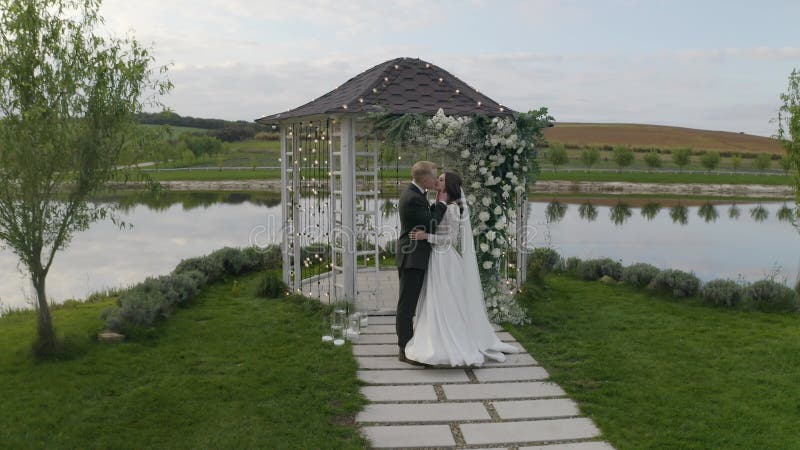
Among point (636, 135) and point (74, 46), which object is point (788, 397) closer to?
point (74, 46)

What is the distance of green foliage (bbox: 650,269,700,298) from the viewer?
9586 mm

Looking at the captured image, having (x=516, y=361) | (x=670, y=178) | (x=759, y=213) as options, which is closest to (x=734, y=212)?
(x=759, y=213)

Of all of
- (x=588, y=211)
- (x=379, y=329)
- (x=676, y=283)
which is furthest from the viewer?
(x=588, y=211)

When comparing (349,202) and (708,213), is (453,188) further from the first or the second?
(708,213)

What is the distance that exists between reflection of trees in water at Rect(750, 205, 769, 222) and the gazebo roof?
19.9 m

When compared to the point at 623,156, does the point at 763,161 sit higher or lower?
lower

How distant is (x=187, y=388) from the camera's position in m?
5.69

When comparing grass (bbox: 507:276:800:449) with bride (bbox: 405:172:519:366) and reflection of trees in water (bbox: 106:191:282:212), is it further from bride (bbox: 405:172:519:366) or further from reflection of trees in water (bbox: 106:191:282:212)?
reflection of trees in water (bbox: 106:191:282:212)

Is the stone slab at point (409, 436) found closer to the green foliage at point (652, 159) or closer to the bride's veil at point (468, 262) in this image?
A: the bride's veil at point (468, 262)

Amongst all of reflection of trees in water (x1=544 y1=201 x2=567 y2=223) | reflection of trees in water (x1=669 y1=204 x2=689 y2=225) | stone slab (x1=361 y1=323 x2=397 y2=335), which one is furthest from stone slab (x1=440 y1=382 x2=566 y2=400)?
reflection of trees in water (x1=669 y1=204 x2=689 y2=225)

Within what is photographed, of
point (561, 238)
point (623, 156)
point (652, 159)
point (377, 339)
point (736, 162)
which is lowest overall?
point (377, 339)

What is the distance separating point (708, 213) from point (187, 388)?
25582 mm

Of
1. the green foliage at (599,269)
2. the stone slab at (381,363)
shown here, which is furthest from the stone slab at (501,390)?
the green foliage at (599,269)

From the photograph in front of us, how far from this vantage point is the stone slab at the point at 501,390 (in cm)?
548
